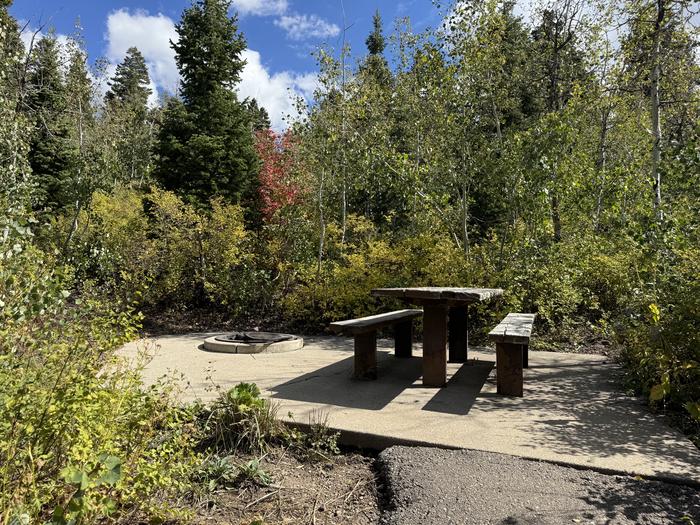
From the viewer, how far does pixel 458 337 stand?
5.40 metres

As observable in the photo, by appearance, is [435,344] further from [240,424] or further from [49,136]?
[49,136]

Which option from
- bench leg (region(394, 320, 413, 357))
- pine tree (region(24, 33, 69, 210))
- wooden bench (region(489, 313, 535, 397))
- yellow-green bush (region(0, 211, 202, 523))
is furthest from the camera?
pine tree (region(24, 33, 69, 210))

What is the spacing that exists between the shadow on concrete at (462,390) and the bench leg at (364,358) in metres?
0.69

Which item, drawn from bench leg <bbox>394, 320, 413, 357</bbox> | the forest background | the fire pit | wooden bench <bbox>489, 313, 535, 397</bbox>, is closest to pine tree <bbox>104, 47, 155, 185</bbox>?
the forest background

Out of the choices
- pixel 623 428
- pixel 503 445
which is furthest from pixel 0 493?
pixel 623 428

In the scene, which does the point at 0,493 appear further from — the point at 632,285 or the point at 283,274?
the point at 283,274

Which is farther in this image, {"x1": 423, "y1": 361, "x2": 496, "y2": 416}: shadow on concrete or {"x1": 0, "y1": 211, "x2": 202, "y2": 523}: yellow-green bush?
{"x1": 423, "y1": 361, "x2": 496, "y2": 416}: shadow on concrete

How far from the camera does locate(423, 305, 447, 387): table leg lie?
407 centimetres

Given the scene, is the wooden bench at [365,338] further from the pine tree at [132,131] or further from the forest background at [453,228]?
the pine tree at [132,131]

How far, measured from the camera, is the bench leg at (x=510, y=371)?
3.94 metres

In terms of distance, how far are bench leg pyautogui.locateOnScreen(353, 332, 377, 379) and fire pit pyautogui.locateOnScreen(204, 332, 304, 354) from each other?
1902mm

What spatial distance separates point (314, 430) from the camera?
294 cm

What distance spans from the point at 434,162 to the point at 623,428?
5037 millimetres

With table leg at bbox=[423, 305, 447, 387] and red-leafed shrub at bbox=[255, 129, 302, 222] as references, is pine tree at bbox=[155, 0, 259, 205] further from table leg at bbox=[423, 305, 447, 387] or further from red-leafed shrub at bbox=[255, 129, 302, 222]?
table leg at bbox=[423, 305, 447, 387]
